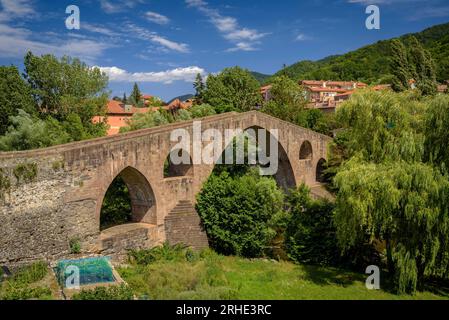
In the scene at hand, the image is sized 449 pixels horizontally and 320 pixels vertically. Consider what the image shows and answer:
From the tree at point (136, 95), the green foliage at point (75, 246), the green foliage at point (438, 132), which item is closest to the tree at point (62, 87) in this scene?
the green foliage at point (75, 246)

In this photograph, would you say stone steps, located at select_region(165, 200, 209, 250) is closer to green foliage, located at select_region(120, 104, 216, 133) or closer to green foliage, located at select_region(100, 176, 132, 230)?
green foliage, located at select_region(100, 176, 132, 230)

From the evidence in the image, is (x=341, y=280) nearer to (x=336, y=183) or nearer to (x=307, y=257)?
(x=307, y=257)

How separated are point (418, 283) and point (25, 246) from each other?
1472cm

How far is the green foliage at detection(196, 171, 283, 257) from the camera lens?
1977cm

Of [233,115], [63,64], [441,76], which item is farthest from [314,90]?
[233,115]

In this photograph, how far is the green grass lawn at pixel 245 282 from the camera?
1362 centimetres

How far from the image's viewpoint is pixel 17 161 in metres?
14.5

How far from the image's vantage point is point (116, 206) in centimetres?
2228

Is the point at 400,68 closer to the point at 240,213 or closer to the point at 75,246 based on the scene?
the point at 240,213

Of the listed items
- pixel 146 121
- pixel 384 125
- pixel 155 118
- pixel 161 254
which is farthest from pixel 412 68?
pixel 161 254

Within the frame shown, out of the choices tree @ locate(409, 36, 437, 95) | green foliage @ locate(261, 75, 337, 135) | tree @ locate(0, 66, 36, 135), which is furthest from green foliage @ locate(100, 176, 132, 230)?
tree @ locate(409, 36, 437, 95)

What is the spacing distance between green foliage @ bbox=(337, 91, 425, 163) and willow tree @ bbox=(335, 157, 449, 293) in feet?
2.58

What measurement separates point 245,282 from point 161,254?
441cm

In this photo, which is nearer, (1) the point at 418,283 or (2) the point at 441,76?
(1) the point at 418,283
